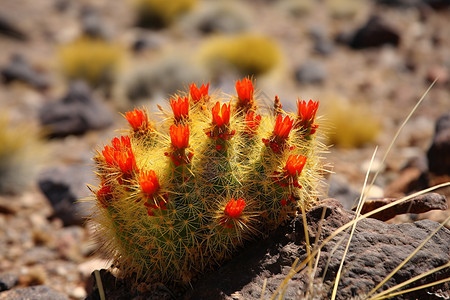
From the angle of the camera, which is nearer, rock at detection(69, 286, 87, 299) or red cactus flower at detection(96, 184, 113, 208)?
red cactus flower at detection(96, 184, 113, 208)

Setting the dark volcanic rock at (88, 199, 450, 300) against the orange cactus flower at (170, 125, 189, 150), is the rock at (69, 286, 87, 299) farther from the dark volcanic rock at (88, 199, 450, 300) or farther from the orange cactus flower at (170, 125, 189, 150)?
the orange cactus flower at (170, 125, 189, 150)

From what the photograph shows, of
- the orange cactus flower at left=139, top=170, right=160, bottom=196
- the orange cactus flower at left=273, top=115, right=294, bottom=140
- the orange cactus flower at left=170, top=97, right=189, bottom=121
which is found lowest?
the orange cactus flower at left=139, top=170, right=160, bottom=196

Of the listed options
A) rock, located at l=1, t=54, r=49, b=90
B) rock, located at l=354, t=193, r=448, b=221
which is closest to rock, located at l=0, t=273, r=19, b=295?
rock, located at l=354, t=193, r=448, b=221

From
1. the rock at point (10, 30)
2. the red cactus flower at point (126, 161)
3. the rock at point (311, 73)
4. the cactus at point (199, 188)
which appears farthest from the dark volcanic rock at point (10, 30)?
the red cactus flower at point (126, 161)

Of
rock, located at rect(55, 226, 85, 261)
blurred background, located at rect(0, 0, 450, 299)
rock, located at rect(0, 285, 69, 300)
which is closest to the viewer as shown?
rock, located at rect(0, 285, 69, 300)

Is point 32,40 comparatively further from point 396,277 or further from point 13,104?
point 396,277

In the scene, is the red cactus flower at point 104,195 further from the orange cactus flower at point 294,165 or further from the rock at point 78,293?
the rock at point 78,293
